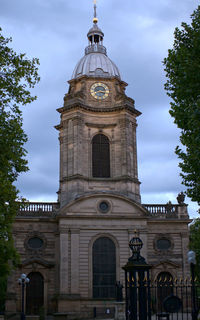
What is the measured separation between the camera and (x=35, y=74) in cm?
2333

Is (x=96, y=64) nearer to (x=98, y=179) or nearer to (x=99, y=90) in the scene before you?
(x=99, y=90)

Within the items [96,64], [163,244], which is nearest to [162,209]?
[163,244]

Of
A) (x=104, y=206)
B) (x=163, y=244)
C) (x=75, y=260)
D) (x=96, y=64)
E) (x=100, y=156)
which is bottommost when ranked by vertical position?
→ (x=75, y=260)

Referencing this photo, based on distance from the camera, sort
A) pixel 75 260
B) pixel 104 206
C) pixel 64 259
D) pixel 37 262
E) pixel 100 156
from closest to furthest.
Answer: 1. pixel 64 259
2. pixel 75 260
3. pixel 37 262
4. pixel 104 206
5. pixel 100 156

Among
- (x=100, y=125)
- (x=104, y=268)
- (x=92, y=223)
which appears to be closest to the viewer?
(x=104, y=268)

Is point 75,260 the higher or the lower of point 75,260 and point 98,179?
the lower

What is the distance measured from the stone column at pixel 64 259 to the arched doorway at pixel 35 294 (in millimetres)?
2589

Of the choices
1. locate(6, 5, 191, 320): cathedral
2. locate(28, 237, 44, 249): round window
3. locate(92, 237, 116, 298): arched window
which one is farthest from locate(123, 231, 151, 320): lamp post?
locate(28, 237, 44, 249): round window

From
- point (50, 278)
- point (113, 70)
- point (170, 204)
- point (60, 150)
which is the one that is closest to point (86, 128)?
point (60, 150)

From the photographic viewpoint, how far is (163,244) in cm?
4472

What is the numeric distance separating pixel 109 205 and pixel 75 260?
583 cm

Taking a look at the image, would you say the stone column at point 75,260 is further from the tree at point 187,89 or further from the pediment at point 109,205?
the tree at point 187,89

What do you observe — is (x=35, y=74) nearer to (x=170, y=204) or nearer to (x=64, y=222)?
(x=64, y=222)

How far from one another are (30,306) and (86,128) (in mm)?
17442
